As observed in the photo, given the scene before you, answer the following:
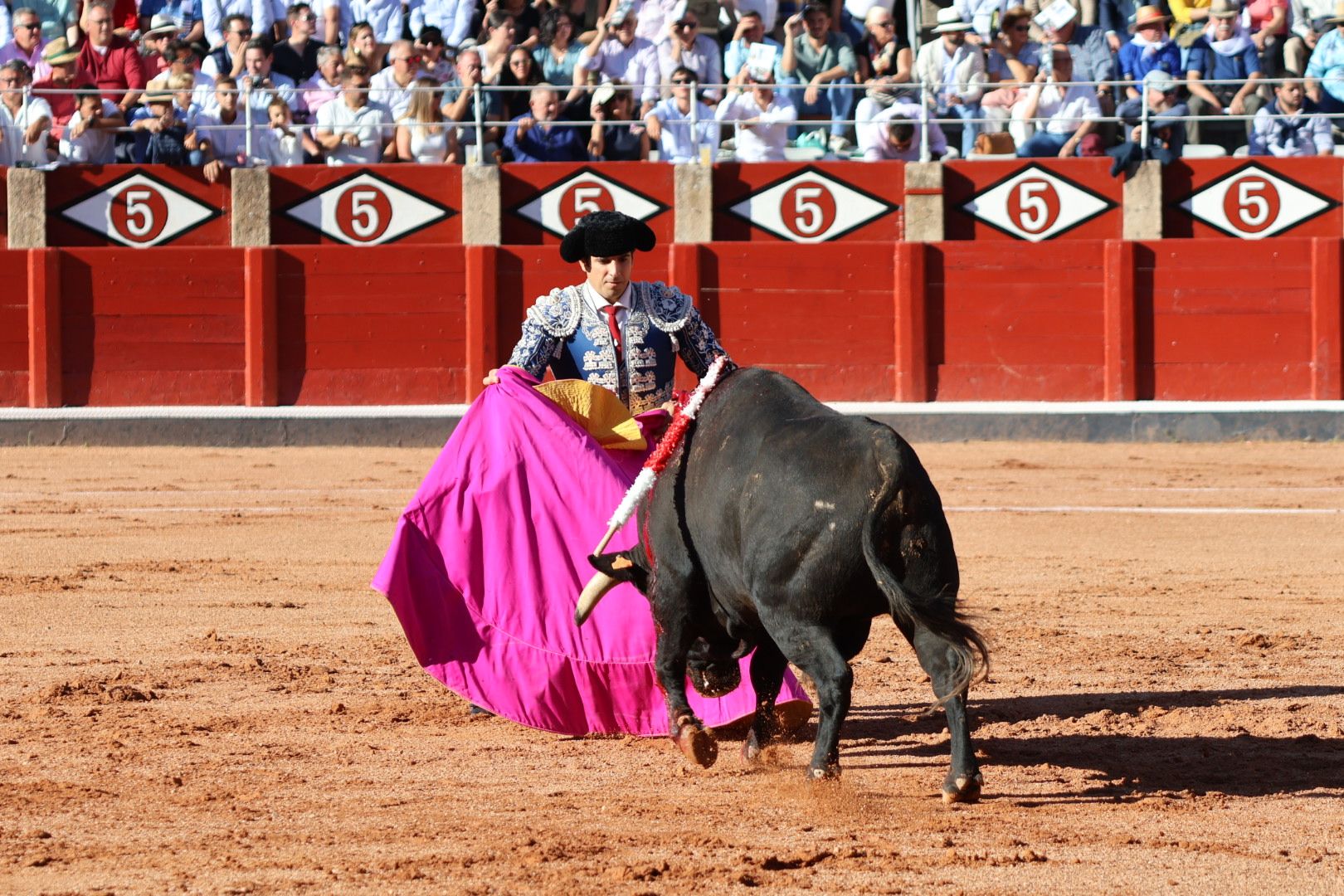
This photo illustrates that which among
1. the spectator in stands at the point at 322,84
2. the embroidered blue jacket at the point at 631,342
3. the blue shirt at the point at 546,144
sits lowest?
the embroidered blue jacket at the point at 631,342

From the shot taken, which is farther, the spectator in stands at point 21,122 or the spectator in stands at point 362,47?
the spectator in stands at point 21,122

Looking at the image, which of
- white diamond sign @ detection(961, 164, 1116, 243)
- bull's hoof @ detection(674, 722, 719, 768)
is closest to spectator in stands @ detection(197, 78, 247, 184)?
white diamond sign @ detection(961, 164, 1116, 243)

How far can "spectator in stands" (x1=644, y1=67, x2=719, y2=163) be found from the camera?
39.0 feet

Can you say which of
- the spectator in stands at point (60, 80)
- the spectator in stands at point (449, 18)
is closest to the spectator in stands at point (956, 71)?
the spectator in stands at point (449, 18)

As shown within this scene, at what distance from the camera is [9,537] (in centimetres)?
806

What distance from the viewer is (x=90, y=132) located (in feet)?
39.1

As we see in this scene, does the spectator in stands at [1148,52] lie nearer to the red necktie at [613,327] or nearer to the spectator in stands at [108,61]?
the spectator in stands at [108,61]

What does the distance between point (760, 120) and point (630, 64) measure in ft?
3.21

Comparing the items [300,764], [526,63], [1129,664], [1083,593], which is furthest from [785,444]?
[526,63]

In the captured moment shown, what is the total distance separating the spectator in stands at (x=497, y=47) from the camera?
1188cm

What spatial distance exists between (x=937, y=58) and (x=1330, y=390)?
131 inches

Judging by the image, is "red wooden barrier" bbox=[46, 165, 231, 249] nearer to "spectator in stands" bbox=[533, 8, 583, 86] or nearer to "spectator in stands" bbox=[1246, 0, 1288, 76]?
"spectator in stands" bbox=[533, 8, 583, 86]

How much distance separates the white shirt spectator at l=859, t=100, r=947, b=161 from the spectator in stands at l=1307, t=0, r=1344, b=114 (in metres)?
2.42

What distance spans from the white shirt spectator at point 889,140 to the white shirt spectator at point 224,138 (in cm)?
397
